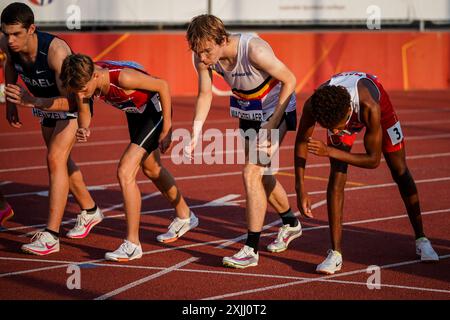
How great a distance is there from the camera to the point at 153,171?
823 centimetres

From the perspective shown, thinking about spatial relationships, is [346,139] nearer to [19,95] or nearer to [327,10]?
[19,95]

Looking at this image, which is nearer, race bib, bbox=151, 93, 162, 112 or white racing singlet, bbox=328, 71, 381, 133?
white racing singlet, bbox=328, 71, 381, 133

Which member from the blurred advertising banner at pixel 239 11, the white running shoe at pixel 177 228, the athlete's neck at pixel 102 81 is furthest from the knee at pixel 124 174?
the blurred advertising banner at pixel 239 11

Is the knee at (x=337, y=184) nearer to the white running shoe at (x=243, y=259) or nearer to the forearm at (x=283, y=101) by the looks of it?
the forearm at (x=283, y=101)

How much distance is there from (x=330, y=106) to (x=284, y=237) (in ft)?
6.44

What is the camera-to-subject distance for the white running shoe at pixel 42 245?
7.79m

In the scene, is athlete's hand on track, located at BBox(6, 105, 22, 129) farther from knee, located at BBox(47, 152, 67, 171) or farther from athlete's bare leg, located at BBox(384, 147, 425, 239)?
athlete's bare leg, located at BBox(384, 147, 425, 239)

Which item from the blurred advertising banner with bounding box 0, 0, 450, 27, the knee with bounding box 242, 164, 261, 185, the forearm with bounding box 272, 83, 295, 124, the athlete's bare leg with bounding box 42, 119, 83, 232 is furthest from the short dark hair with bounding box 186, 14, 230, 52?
the blurred advertising banner with bounding box 0, 0, 450, 27

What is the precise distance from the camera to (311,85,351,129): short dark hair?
251 inches

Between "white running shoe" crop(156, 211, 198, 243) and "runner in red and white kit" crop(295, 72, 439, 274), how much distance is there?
174 centimetres

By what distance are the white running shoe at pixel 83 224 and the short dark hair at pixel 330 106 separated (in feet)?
9.89

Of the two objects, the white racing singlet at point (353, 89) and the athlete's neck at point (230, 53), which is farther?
the athlete's neck at point (230, 53)

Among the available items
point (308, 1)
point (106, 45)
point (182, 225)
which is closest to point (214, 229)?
point (182, 225)

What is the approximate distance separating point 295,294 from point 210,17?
225 cm
